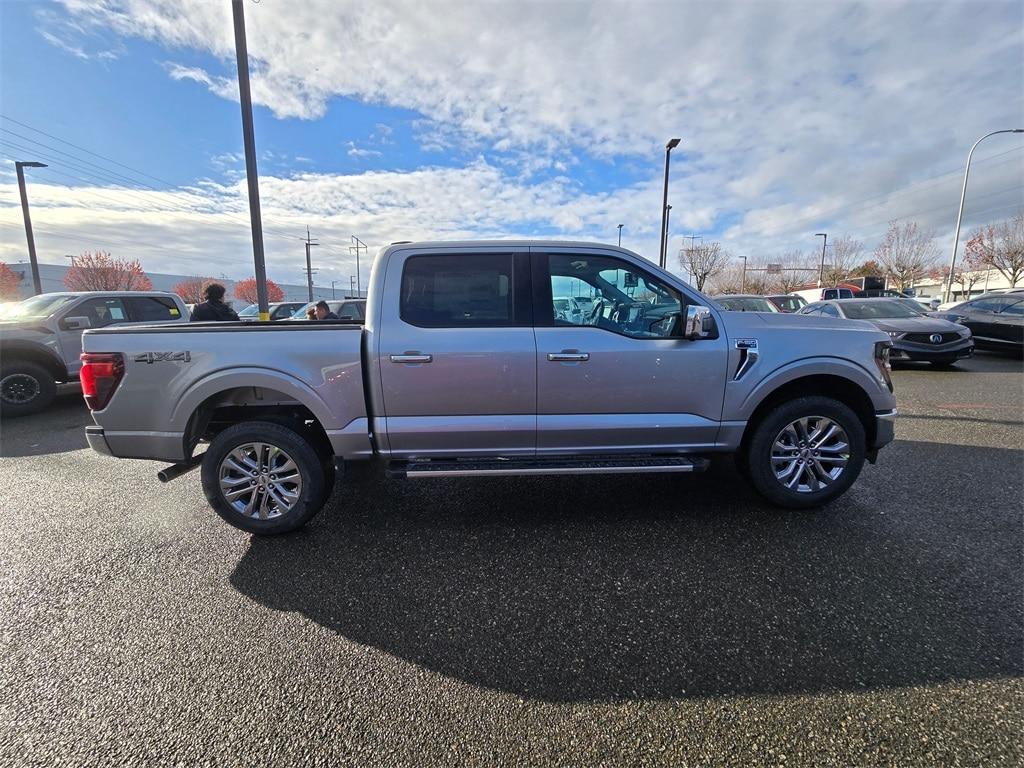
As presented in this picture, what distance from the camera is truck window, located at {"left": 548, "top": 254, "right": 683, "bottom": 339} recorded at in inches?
135

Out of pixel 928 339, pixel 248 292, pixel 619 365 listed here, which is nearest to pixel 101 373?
pixel 619 365

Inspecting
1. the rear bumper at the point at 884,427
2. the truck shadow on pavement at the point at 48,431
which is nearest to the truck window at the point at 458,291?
the rear bumper at the point at 884,427

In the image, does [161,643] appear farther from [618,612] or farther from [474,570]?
[618,612]

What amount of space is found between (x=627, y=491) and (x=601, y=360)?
54.9 inches

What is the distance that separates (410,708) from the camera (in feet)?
6.36

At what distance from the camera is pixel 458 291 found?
132 inches

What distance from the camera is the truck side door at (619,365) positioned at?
3.29m

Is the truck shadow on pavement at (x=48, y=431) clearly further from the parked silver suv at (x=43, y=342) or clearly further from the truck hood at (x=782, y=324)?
the truck hood at (x=782, y=324)

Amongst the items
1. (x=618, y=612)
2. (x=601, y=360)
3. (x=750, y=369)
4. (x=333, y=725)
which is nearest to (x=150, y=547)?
(x=333, y=725)

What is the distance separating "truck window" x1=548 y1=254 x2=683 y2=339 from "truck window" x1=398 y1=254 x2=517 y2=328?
1.25 ft

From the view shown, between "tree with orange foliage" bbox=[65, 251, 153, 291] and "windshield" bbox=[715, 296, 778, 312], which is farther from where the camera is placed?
"tree with orange foliage" bbox=[65, 251, 153, 291]

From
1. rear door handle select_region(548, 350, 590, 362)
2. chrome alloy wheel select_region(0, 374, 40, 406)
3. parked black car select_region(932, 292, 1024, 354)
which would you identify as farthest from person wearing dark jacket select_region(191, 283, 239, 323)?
parked black car select_region(932, 292, 1024, 354)

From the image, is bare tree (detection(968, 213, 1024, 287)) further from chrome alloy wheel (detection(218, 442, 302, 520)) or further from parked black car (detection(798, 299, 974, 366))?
chrome alloy wheel (detection(218, 442, 302, 520))

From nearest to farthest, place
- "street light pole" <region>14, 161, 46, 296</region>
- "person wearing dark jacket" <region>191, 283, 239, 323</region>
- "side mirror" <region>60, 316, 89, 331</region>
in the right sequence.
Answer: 1. "person wearing dark jacket" <region>191, 283, 239, 323</region>
2. "side mirror" <region>60, 316, 89, 331</region>
3. "street light pole" <region>14, 161, 46, 296</region>
